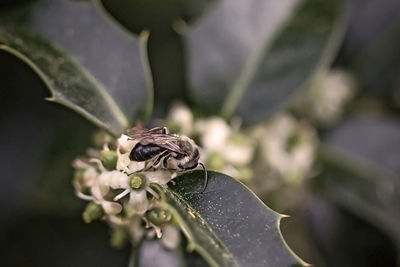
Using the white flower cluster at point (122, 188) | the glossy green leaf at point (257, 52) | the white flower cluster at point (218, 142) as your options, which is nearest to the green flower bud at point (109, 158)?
the white flower cluster at point (122, 188)

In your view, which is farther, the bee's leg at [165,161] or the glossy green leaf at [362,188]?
the glossy green leaf at [362,188]

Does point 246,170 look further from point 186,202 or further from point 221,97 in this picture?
point 186,202

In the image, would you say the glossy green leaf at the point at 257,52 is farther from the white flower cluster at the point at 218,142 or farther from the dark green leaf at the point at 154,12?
the dark green leaf at the point at 154,12

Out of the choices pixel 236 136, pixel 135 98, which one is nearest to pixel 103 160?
pixel 135 98

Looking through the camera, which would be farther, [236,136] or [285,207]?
[285,207]

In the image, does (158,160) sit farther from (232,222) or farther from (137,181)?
(232,222)

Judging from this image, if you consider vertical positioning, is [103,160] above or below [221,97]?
below
